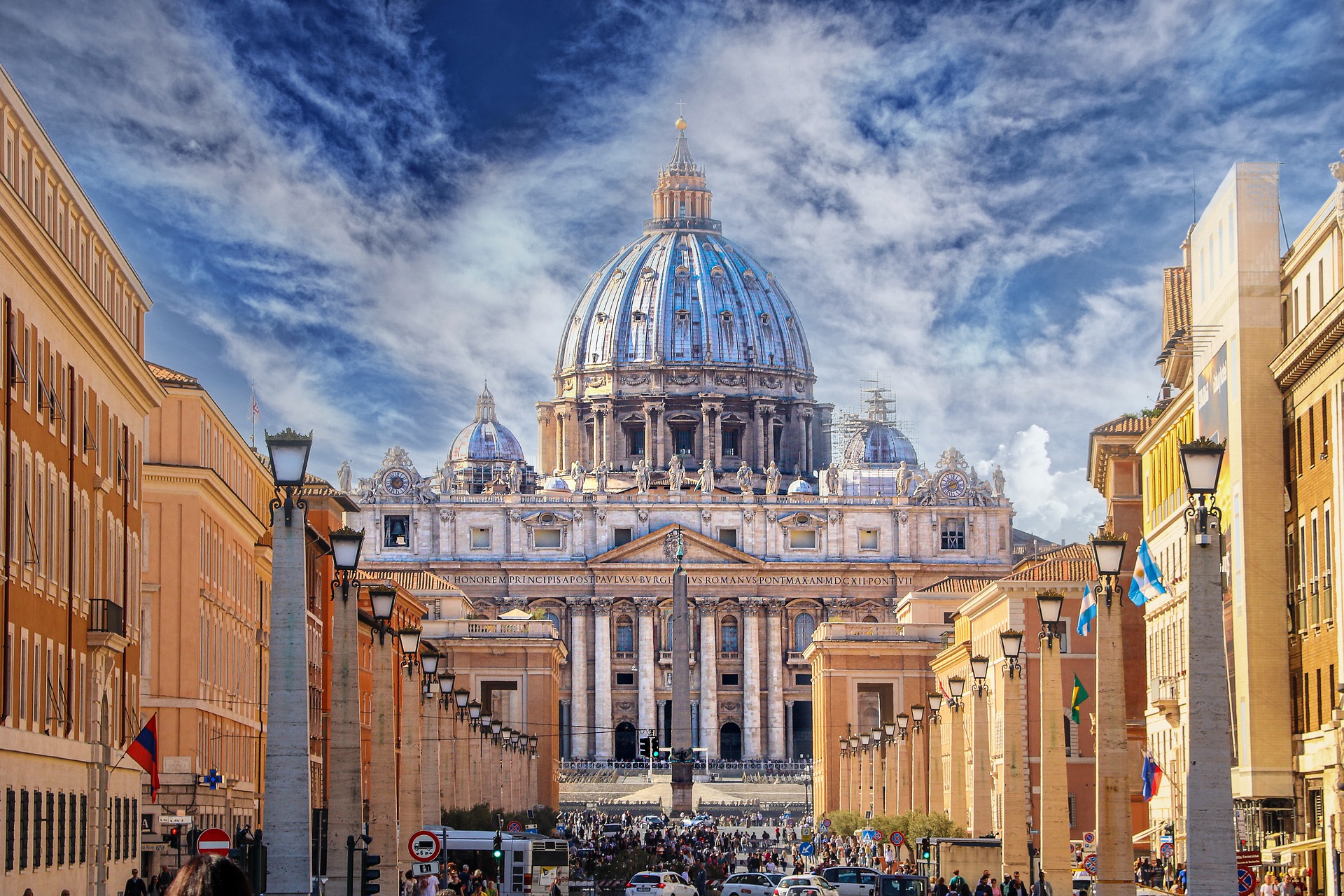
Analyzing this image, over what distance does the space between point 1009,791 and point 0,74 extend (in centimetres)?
1843

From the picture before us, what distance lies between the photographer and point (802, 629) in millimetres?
164500

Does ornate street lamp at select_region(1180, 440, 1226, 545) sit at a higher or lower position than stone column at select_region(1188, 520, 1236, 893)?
higher

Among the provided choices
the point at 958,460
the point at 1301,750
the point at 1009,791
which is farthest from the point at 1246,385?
the point at 958,460

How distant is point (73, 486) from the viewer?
35.1 meters

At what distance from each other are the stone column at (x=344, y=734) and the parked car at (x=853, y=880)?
24.1 metres

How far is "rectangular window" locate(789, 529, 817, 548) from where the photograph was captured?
165750 millimetres

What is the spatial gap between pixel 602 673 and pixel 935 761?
3786 inches

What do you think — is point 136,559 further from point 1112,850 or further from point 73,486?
point 1112,850

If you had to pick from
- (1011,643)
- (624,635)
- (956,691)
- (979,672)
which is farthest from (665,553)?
(1011,643)

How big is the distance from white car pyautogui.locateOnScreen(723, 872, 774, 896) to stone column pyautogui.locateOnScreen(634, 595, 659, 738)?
108432mm

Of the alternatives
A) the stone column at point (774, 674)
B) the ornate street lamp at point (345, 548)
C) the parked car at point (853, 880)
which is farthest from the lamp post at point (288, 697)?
the stone column at point (774, 674)

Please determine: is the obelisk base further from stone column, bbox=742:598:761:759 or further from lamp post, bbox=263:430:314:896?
lamp post, bbox=263:430:314:896

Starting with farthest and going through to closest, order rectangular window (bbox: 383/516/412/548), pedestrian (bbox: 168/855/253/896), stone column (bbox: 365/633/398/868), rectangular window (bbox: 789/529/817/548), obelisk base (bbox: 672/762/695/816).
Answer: rectangular window (bbox: 789/529/817/548) < rectangular window (bbox: 383/516/412/548) < obelisk base (bbox: 672/762/695/816) < stone column (bbox: 365/633/398/868) < pedestrian (bbox: 168/855/253/896)

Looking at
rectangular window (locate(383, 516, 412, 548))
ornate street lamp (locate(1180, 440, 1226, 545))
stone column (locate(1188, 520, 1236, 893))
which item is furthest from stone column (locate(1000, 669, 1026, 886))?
rectangular window (locate(383, 516, 412, 548))
